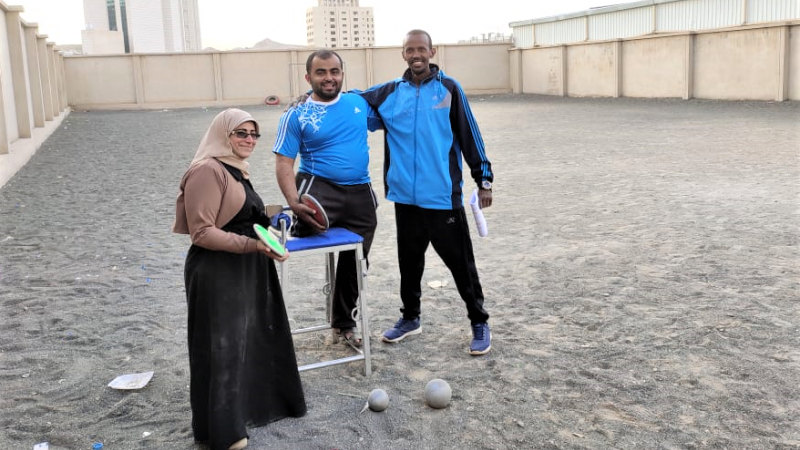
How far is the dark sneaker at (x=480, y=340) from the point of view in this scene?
473 centimetres

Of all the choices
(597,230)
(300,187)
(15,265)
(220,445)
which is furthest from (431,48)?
(15,265)

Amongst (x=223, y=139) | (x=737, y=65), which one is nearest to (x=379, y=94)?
(x=223, y=139)

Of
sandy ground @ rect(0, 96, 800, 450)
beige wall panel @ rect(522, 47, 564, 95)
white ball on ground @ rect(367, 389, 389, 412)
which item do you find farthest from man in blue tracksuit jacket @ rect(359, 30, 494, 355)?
beige wall panel @ rect(522, 47, 564, 95)

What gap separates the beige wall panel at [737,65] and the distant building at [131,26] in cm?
5301

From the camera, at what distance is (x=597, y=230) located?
8.12m

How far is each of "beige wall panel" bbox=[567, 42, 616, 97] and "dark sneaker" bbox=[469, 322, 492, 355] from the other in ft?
94.5

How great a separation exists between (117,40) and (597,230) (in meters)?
74.6

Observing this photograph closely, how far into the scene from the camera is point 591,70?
33281 mm

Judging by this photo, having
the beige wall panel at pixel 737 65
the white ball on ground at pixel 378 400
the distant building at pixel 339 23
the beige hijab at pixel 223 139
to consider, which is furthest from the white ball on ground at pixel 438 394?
the distant building at pixel 339 23

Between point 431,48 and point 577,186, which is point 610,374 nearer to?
point 431,48

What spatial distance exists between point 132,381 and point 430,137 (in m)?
2.23

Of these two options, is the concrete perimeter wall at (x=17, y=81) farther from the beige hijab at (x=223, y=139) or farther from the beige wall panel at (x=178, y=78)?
the beige wall panel at (x=178, y=78)

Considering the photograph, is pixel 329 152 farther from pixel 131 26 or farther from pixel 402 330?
pixel 131 26

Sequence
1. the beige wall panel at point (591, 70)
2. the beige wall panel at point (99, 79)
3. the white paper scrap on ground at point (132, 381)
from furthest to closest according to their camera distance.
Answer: the beige wall panel at point (99, 79)
the beige wall panel at point (591, 70)
the white paper scrap on ground at point (132, 381)
